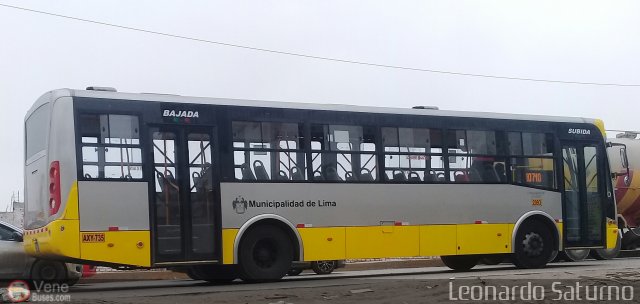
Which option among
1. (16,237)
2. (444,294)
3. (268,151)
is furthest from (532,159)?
(16,237)

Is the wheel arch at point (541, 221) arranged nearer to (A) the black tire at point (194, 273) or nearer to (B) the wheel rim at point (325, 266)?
(B) the wheel rim at point (325, 266)

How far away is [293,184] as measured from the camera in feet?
51.4

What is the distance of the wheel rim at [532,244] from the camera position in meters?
18.3

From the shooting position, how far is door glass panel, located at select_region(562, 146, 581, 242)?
61.8 ft

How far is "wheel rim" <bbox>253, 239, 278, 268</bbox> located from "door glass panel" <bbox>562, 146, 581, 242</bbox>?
6.89 metres

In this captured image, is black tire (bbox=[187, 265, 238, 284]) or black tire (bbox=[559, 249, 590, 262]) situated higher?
black tire (bbox=[187, 265, 238, 284])

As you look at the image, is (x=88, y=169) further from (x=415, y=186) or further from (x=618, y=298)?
(x=618, y=298)

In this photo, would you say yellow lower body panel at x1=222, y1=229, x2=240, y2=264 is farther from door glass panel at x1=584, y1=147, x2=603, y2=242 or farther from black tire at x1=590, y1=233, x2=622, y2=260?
black tire at x1=590, y1=233, x2=622, y2=260

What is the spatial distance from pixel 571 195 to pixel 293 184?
6.70 m

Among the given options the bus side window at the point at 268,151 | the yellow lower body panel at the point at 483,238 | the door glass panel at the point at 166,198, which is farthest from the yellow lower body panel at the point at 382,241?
the door glass panel at the point at 166,198

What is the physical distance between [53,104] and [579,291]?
833cm

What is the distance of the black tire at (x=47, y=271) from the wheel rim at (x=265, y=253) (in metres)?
3.63

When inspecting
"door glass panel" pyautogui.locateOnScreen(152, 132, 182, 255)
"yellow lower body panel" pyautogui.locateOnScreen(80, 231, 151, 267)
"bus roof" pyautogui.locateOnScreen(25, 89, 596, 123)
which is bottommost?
"yellow lower body panel" pyautogui.locateOnScreen(80, 231, 151, 267)

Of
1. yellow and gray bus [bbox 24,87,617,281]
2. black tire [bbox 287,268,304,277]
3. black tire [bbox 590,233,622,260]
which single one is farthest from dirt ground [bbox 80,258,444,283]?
yellow and gray bus [bbox 24,87,617,281]
